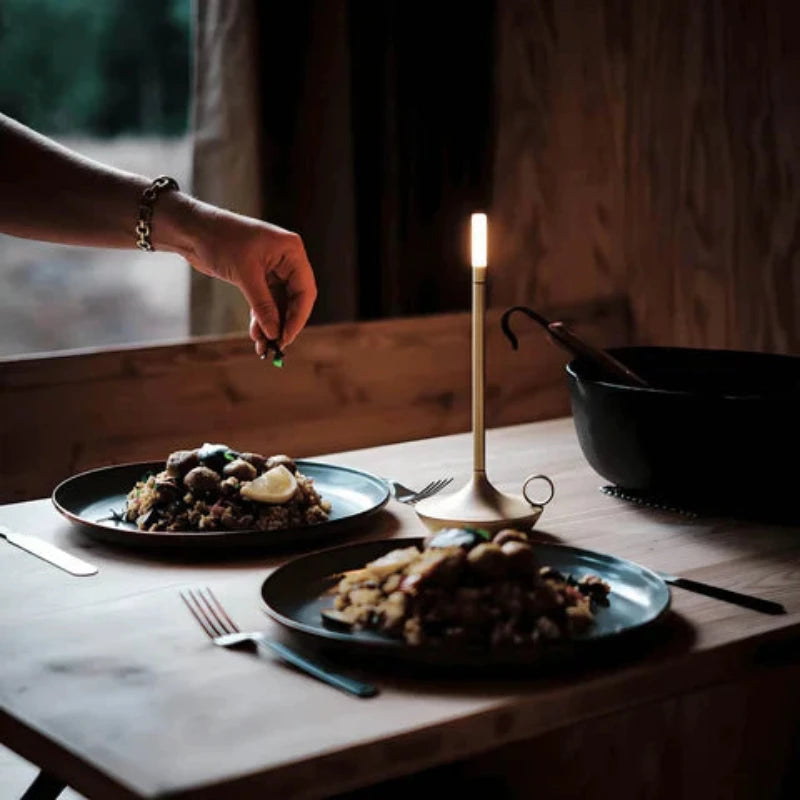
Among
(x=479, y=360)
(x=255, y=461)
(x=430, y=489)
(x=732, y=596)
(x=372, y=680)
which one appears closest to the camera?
(x=372, y=680)

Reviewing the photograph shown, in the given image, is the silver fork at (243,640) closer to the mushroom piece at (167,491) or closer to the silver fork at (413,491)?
the mushroom piece at (167,491)

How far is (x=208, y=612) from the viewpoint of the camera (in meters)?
1.44

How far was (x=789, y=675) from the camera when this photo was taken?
2.20 meters

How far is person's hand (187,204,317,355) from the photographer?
79.1 inches

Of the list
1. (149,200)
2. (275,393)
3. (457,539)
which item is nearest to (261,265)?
(149,200)

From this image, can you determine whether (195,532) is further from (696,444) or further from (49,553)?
(696,444)

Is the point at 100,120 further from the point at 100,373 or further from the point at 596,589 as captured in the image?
the point at 596,589

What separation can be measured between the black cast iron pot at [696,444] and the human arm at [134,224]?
42cm

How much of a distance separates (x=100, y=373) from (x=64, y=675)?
5.21ft

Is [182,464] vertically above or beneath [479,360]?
beneath

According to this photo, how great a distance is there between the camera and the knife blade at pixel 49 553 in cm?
161

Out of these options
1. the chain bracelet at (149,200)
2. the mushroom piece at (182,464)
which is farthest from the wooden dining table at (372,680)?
the chain bracelet at (149,200)

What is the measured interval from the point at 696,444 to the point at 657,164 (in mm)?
1821

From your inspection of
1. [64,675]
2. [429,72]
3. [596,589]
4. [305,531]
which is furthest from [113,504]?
[429,72]
